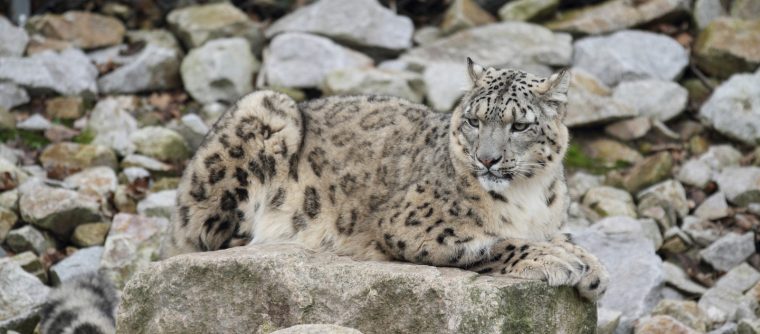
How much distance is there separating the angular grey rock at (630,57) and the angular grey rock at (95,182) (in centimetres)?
592

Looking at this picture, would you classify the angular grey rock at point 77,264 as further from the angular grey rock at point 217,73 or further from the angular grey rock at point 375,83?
the angular grey rock at point 375,83

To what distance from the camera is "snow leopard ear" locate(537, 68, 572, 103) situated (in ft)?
20.9

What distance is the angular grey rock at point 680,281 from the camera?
977 centimetres

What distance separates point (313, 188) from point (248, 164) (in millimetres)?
469

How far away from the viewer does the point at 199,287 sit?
6.45m

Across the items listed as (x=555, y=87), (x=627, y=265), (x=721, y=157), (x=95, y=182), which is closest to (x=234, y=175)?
(x=555, y=87)

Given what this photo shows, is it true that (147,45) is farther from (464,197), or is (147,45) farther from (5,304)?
(464,197)

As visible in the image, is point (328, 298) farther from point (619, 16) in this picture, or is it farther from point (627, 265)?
point (619, 16)

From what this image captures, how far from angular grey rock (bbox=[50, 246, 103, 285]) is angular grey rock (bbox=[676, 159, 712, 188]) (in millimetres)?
5956

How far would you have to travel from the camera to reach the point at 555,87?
21.0ft

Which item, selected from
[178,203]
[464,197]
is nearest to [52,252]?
[178,203]

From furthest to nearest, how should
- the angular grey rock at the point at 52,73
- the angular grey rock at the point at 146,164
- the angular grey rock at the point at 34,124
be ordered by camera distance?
the angular grey rock at the point at 52,73
the angular grey rock at the point at 34,124
the angular grey rock at the point at 146,164

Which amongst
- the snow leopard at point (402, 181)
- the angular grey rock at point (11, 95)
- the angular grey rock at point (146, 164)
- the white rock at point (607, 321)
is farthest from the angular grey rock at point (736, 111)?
the angular grey rock at point (11, 95)

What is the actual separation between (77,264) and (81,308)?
7.54 feet
